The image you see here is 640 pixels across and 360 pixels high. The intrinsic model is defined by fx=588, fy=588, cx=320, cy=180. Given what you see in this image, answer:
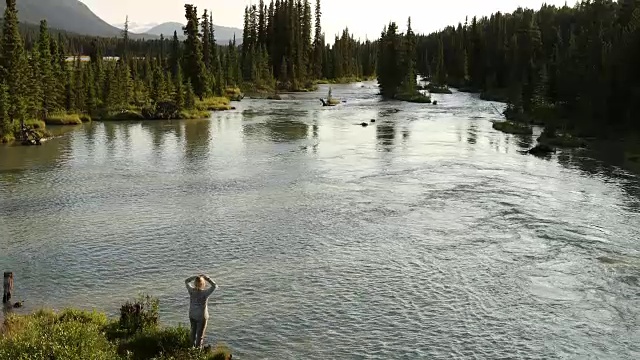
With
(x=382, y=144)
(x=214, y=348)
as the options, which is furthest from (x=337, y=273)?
(x=382, y=144)

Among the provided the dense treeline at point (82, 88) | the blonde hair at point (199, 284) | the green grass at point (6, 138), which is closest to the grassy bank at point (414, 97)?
the dense treeline at point (82, 88)

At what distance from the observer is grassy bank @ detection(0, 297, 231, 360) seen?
15111 millimetres

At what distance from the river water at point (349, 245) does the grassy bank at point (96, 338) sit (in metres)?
1.96

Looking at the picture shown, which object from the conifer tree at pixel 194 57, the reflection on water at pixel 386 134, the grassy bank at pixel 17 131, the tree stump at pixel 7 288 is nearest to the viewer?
the tree stump at pixel 7 288

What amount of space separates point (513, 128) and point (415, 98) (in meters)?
54.7

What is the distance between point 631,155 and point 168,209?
4374 cm

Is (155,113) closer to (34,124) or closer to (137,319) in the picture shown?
(34,124)

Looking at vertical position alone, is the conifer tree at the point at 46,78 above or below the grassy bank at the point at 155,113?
above

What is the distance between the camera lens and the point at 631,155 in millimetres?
55969

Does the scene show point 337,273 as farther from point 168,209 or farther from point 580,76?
point 580,76

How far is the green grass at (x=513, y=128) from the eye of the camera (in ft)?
242

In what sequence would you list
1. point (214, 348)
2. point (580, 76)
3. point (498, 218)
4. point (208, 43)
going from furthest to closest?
point (208, 43) < point (580, 76) < point (498, 218) < point (214, 348)

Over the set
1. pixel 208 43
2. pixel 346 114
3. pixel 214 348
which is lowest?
pixel 214 348

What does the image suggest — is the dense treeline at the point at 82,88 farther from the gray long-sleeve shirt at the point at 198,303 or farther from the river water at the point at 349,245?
the gray long-sleeve shirt at the point at 198,303
